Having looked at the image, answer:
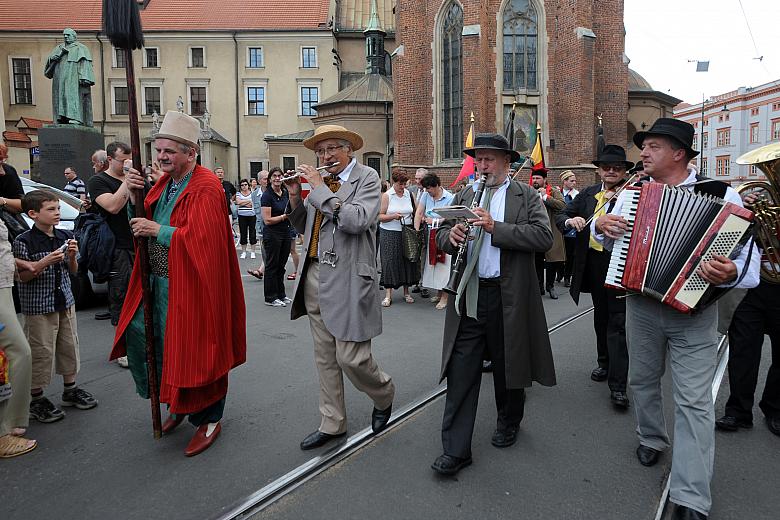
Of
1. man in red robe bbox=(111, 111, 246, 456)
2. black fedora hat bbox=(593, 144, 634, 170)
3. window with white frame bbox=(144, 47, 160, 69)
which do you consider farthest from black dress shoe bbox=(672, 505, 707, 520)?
window with white frame bbox=(144, 47, 160, 69)

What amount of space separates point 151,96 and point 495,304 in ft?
151

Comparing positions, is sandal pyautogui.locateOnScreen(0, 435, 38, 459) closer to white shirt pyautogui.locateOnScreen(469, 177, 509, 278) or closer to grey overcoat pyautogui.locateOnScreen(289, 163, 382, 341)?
grey overcoat pyautogui.locateOnScreen(289, 163, 382, 341)

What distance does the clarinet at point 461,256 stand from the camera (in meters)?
3.57

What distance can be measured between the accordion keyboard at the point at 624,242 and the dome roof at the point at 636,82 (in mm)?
34336

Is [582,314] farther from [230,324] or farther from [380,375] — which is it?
[230,324]

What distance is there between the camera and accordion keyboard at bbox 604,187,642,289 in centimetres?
325

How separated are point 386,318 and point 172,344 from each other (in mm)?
4871

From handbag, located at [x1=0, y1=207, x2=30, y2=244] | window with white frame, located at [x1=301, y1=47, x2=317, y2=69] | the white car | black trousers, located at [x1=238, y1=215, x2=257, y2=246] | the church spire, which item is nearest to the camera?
handbag, located at [x1=0, y1=207, x2=30, y2=244]

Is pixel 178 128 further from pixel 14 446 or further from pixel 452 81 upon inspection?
pixel 452 81

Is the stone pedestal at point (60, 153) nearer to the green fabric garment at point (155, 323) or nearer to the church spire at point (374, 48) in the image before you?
the green fabric garment at point (155, 323)

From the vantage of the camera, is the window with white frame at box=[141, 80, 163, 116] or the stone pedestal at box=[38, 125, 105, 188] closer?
the stone pedestal at box=[38, 125, 105, 188]

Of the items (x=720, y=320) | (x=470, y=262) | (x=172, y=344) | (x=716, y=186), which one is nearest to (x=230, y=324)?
(x=172, y=344)

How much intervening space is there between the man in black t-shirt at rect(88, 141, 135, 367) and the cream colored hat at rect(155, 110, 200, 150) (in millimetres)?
1185

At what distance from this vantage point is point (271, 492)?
10.9ft
